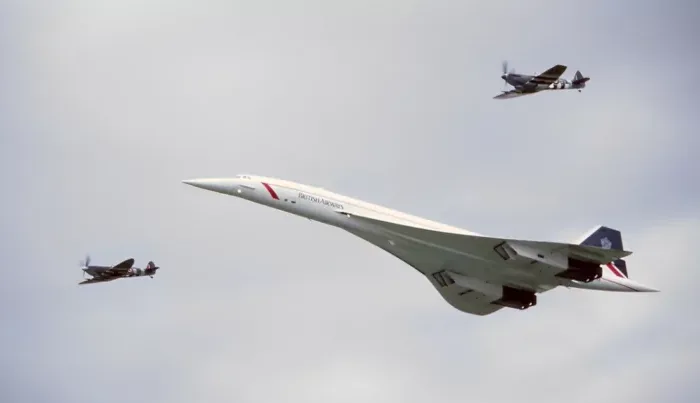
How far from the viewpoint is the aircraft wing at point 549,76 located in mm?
50003

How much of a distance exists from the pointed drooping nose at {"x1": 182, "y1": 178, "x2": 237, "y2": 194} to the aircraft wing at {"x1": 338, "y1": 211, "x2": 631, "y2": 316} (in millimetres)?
4523

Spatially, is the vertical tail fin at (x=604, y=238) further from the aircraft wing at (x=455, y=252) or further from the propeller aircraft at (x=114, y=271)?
the propeller aircraft at (x=114, y=271)

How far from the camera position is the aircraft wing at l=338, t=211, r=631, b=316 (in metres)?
43.4

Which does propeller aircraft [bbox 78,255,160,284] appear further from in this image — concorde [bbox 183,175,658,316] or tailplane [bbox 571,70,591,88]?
tailplane [bbox 571,70,591,88]

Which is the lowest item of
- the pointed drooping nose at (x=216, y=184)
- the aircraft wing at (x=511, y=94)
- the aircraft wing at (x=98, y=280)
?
the aircraft wing at (x=98, y=280)

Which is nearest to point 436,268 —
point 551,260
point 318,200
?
point 551,260

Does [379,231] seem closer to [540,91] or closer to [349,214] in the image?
[349,214]

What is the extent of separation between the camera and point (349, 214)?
44062mm

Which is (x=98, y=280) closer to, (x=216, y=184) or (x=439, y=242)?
(x=216, y=184)

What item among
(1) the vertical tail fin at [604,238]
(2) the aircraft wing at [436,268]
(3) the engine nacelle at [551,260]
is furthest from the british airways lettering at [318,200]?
(1) the vertical tail fin at [604,238]

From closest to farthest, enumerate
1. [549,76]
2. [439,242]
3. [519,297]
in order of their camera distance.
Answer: [439,242], [519,297], [549,76]

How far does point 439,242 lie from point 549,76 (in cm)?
1105

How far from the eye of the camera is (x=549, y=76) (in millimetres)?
50406

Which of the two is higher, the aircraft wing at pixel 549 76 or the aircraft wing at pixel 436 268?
the aircraft wing at pixel 549 76
